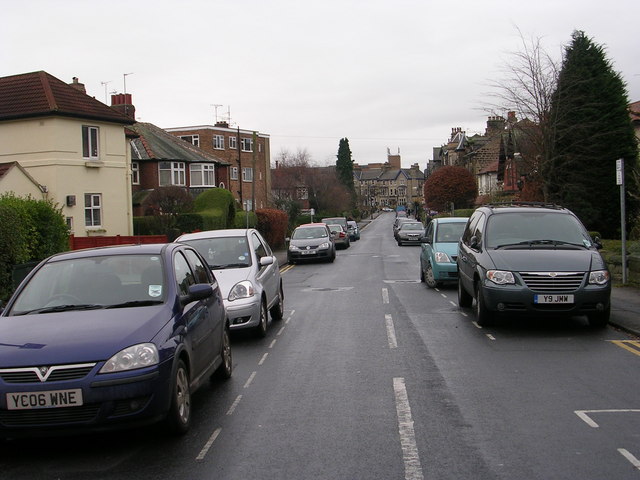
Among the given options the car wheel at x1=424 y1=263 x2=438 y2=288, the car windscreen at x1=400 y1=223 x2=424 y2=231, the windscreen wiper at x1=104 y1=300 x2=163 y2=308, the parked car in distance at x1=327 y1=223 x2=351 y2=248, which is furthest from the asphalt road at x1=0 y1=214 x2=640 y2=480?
the car windscreen at x1=400 y1=223 x2=424 y2=231

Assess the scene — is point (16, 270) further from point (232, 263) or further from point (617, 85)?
point (617, 85)

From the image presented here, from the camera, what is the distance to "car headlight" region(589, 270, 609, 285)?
33.7 feet

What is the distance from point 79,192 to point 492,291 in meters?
24.7

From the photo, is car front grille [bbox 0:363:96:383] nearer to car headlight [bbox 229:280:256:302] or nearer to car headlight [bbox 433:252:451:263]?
car headlight [bbox 229:280:256:302]

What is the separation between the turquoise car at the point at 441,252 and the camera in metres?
17.5

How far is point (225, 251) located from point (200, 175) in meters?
44.2

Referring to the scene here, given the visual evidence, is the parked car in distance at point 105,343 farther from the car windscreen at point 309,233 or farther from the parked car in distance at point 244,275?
the car windscreen at point 309,233

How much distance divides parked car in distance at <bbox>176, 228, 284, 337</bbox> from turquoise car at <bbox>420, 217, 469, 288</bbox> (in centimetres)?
571

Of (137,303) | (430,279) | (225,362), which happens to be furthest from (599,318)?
(430,279)

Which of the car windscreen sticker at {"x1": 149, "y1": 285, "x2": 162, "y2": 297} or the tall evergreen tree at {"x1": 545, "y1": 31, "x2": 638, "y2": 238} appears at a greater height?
the tall evergreen tree at {"x1": 545, "y1": 31, "x2": 638, "y2": 238}

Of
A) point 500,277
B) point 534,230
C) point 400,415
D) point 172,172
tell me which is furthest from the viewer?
point 172,172

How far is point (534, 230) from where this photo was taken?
11.7m

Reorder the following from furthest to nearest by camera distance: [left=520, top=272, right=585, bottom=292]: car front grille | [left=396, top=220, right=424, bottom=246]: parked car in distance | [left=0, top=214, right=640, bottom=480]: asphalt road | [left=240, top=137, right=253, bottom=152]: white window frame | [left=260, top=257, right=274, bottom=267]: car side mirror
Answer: [left=240, top=137, right=253, bottom=152]: white window frame → [left=396, top=220, right=424, bottom=246]: parked car in distance → [left=260, top=257, right=274, bottom=267]: car side mirror → [left=520, top=272, right=585, bottom=292]: car front grille → [left=0, top=214, right=640, bottom=480]: asphalt road

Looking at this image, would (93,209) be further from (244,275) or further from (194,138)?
(194,138)
